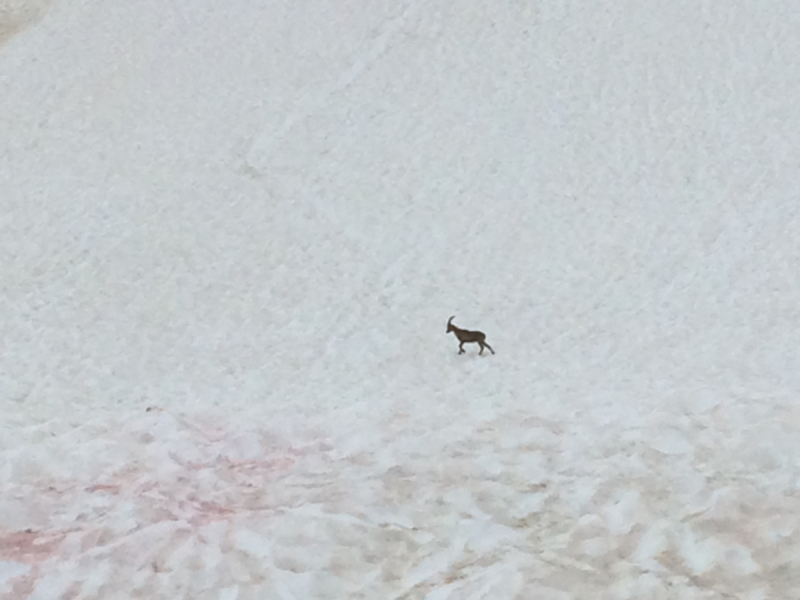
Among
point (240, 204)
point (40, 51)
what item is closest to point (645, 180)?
point (240, 204)

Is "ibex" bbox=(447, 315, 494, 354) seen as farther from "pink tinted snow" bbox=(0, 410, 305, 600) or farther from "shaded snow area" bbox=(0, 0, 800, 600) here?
"pink tinted snow" bbox=(0, 410, 305, 600)

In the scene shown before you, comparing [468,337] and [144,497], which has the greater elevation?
[468,337]

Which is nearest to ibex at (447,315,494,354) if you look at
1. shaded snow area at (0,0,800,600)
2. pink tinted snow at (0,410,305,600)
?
shaded snow area at (0,0,800,600)

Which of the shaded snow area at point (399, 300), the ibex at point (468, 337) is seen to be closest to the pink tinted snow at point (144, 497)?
the shaded snow area at point (399, 300)

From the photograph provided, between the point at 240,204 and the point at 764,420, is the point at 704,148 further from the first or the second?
the point at 764,420

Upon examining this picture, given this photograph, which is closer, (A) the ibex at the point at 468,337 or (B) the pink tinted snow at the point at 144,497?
(B) the pink tinted snow at the point at 144,497

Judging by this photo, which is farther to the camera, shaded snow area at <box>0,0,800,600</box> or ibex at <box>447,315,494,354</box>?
ibex at <box>447,315,494,354</box>

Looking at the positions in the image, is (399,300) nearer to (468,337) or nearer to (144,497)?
(468,337)

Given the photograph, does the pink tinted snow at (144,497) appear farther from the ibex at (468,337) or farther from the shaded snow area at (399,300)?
the ibex at (468,337)

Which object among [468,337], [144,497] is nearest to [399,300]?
[468,337]
